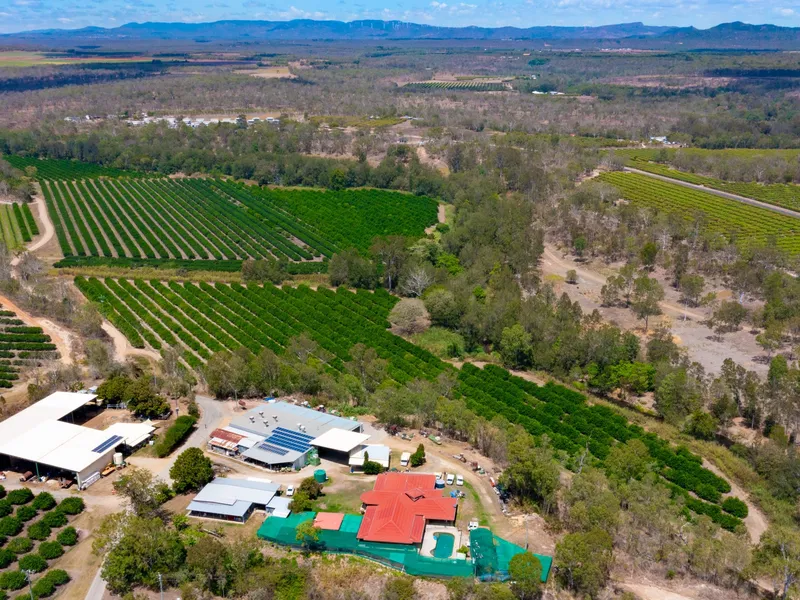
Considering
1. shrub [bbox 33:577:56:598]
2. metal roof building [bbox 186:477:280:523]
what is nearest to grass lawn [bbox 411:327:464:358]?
metal roof building [bbox 186:477:280:523]

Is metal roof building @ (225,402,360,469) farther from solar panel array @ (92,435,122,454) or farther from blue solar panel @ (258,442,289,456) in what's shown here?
solar panel array @ (92,435,122,454)

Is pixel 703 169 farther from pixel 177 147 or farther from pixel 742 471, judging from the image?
pixel 177 147

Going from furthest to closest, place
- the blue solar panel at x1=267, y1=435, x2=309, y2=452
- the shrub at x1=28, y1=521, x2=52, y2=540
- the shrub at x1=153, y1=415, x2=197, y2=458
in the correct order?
the shrub at x1=153, y1=415, x2=197, y2=458, the blue solar panel at x1=267, y1=435, x2=309, y2=452, the shrub at x1=28, y1=521, x2=52, y2=540

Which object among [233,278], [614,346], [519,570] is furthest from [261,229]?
[519,570]

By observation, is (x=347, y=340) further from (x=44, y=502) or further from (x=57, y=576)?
(x=57, y=576)

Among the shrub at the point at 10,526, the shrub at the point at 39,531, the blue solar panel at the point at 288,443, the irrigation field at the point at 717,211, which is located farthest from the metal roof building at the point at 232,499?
the irrigation field at the point at 717,211
